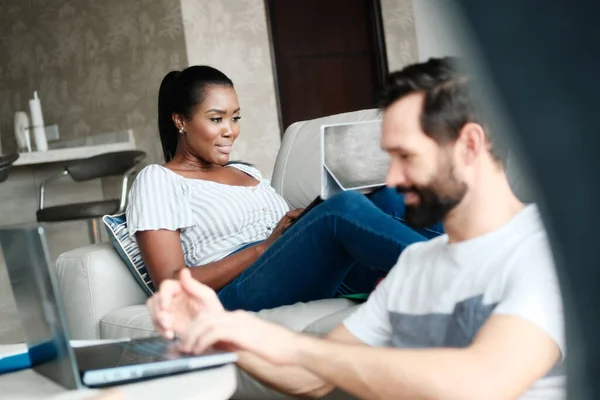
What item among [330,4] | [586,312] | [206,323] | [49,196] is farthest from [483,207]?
[330,4]

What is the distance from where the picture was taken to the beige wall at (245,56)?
14.2 feet

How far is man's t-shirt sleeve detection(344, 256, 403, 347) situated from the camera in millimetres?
1111

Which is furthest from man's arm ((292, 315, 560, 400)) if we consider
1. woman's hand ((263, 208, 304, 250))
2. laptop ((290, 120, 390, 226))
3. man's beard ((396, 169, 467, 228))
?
woman's hand ((263, 208, 304, 250))

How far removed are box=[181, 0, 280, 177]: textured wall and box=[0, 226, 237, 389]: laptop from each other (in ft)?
11.0

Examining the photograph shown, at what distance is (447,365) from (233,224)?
4.46 feet

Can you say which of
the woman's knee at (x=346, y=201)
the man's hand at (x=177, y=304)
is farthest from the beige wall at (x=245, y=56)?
the man's hand at (x=177, y=304)

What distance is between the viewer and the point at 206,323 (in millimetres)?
815

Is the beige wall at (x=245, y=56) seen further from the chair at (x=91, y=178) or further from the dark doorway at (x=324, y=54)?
the chair at (x=91, y=178)

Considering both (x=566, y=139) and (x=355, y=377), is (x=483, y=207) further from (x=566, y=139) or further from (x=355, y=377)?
(x=566, y=139)

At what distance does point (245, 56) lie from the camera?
177 inches

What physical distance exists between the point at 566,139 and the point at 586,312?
5 centimetres

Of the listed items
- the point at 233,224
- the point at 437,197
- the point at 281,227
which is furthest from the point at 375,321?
the point at 233,224

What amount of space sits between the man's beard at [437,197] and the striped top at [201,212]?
1.15m

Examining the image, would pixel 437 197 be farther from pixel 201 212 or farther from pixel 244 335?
pixel 201 212
